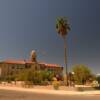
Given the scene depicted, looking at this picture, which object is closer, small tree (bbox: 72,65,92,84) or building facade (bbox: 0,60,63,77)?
small tree (bbox: 72,65,92,84)

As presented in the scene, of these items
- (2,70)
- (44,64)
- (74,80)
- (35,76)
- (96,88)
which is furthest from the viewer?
(44,64)

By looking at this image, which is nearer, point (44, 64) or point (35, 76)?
point (35, 76)

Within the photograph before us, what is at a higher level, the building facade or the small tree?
the building facade

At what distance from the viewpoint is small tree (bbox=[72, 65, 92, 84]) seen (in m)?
88.2

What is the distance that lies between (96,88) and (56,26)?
818 inches

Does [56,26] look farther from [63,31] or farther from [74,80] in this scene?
[74,80]

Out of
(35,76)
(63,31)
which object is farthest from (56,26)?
(35,76)

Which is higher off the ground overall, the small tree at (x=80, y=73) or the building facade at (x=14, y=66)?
the building facade at (x=14, y=66)

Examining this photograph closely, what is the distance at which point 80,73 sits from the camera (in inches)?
3516

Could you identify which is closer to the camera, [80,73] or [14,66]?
[80,73]

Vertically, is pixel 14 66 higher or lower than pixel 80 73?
higher

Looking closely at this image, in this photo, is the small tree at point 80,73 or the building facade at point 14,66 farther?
the building facade at point 14,66

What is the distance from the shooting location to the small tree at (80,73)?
88250 millimetres

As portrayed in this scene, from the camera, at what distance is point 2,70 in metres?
141
